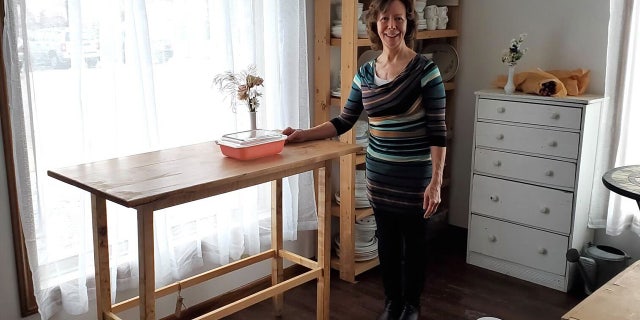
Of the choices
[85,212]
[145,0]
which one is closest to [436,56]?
[145,0]

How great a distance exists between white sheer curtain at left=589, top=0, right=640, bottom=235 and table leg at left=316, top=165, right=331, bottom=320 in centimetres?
159

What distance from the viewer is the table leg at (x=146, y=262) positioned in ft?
6.45

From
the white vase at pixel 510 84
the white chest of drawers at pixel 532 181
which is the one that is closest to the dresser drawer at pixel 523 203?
the white chest of drawers at pixel 532 181

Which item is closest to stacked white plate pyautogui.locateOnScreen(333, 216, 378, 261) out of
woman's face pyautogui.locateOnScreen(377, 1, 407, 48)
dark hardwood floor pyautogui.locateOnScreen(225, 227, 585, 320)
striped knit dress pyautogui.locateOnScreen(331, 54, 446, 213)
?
dark hardwood floor pyautogui.locateOnScreen(225, 227, 585, 320)

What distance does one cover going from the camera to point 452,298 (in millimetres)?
3266

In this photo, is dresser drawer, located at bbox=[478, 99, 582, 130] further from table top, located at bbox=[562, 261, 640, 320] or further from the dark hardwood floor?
table top, located at bbox=[562, 261, 640, 320]

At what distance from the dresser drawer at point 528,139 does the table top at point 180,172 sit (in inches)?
48.5

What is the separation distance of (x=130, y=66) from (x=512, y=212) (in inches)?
85.7

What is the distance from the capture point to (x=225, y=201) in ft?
9.74

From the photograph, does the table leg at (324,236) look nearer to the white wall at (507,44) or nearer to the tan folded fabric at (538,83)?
the tan folded fabric at (538,83)

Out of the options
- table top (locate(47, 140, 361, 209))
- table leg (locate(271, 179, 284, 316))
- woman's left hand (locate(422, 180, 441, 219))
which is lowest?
table leg (locate(271, 179, 284, 316))

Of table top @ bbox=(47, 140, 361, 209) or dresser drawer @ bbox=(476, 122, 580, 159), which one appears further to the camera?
dresser drawer @ bbox=(476, 122, 580, 159)

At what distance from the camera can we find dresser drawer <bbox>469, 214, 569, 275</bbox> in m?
3.35

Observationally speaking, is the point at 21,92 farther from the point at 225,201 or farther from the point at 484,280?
the point at 484,280
